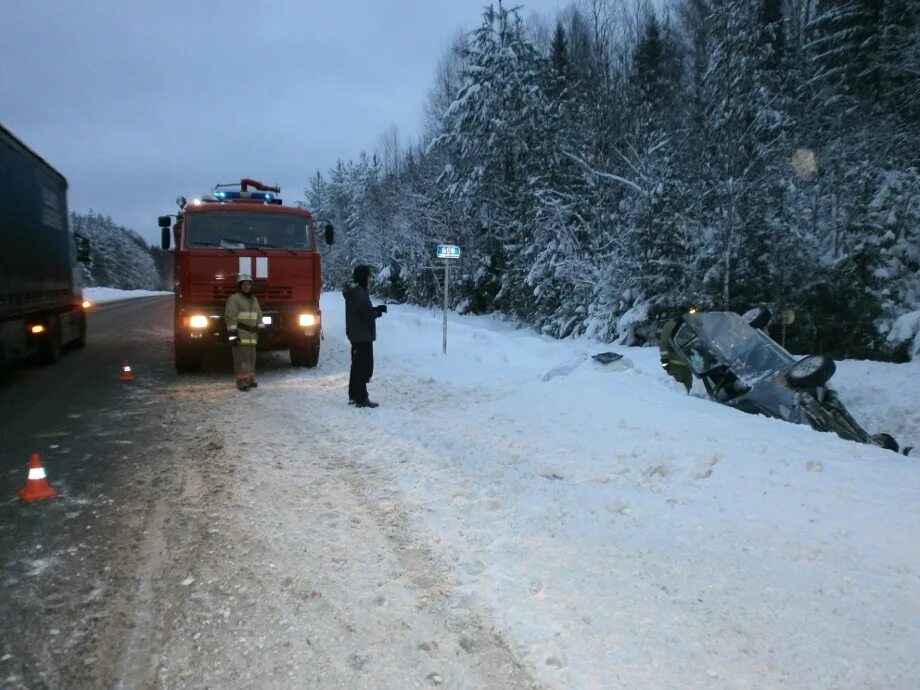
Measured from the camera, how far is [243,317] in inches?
378

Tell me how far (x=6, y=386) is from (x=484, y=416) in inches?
311

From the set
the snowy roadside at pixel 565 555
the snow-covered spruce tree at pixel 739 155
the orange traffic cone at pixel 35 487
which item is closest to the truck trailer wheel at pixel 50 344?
the snowy roadside at pixel 565 555

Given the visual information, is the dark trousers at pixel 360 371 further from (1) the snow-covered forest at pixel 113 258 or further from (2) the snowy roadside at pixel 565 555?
(1) the snow-covered forest at pixel 113 258

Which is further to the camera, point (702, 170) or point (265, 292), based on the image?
point (702, 170)

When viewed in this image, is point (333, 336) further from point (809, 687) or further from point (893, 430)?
point (809, 687)

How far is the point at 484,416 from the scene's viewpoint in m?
7.46

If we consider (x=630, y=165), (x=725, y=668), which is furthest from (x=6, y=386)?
(x=630, y=165)

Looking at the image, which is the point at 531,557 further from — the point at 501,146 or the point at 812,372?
the point at 501,146

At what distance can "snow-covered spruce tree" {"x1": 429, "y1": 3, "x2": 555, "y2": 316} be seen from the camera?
75.7 feet

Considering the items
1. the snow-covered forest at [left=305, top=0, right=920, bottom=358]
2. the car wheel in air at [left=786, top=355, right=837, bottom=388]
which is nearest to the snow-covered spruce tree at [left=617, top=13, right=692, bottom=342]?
the snow-covered forest at [left=305, top=0, right=920, bottom=358]

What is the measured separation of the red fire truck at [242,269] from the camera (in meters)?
10.0

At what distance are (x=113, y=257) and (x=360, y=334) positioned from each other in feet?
353

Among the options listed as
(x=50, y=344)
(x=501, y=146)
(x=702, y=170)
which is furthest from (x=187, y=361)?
(x=501, y=146)

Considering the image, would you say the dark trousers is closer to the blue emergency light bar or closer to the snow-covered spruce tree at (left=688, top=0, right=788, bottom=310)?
the blue emergency light bar
